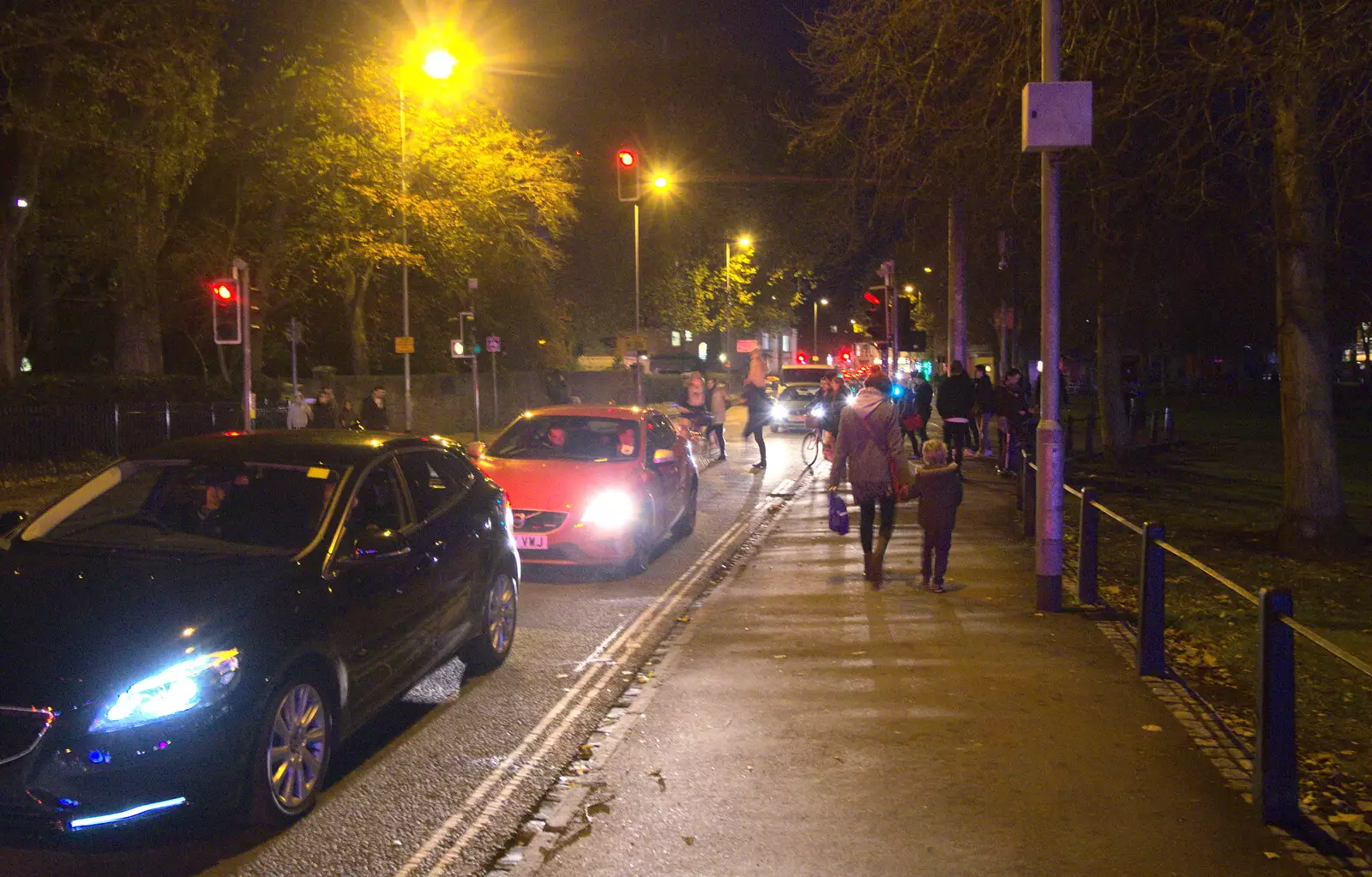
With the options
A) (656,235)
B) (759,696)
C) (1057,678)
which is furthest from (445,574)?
(656,235)

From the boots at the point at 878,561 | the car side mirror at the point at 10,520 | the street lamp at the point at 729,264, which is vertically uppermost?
the street lamp at the point at 729,264

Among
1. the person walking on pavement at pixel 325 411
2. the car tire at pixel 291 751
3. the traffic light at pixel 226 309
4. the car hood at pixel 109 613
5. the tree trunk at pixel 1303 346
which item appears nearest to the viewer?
the car hood at pixel 109 613

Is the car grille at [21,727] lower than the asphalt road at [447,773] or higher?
higher

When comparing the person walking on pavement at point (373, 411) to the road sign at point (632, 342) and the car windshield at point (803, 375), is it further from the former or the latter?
the car windshield at point (803, 375)

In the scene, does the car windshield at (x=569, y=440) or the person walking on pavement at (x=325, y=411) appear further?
the person walking on pavement at (x=325, y=411)

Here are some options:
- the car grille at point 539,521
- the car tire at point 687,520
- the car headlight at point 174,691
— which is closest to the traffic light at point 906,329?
the car tire at point 687,520

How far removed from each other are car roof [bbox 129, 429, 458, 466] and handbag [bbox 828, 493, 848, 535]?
5388mm

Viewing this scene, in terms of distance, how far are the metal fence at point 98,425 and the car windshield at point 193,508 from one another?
1772 cm

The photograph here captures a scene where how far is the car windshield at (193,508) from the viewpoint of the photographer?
5.98 m

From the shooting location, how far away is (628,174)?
67.6 ft

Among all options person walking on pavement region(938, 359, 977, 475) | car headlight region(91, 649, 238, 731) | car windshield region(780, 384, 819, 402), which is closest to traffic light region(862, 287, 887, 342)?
person walking on pavement region(938, 359, 977, 475)

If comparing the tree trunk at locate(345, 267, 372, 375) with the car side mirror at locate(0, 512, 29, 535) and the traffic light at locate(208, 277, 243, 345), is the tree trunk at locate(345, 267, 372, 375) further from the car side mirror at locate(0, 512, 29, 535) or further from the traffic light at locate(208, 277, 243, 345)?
the car side mirror at locate(0, 512, 29, 535)

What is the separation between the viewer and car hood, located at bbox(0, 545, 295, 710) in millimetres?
4637

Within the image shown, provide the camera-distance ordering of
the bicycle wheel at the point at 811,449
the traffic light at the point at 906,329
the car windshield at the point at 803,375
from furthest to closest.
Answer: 1. the car windshield at the point at 803,375
2. the bicycle wheel at the point at 811,449
3. the traffic light at the point at 906,329
